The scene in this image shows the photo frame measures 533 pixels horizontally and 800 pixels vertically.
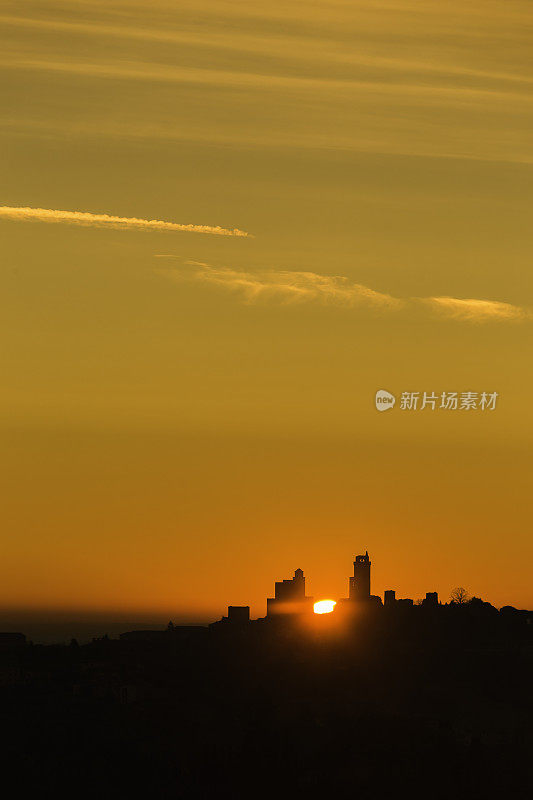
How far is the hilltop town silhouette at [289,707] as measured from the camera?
129 metres

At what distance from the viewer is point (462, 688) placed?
578 feet

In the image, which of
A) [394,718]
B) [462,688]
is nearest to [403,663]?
[462,688]

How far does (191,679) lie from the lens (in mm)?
168750

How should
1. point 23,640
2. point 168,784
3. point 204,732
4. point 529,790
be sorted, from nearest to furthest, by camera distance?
1. point 168,784
2. point 529,790
3. point 204,732
4. point 23,640

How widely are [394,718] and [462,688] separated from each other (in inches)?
809

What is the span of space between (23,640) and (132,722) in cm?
4621

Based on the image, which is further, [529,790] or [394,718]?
[394,718]

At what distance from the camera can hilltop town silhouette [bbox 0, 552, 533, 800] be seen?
129m

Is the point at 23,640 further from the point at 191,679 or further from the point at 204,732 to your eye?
the point at 204,732

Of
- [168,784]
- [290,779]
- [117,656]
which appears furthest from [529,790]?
[117,656]

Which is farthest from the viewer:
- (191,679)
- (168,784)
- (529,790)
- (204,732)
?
(191,679)

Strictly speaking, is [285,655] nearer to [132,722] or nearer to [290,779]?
[132,722]

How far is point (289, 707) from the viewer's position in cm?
15838

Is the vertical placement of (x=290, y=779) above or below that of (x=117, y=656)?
below
